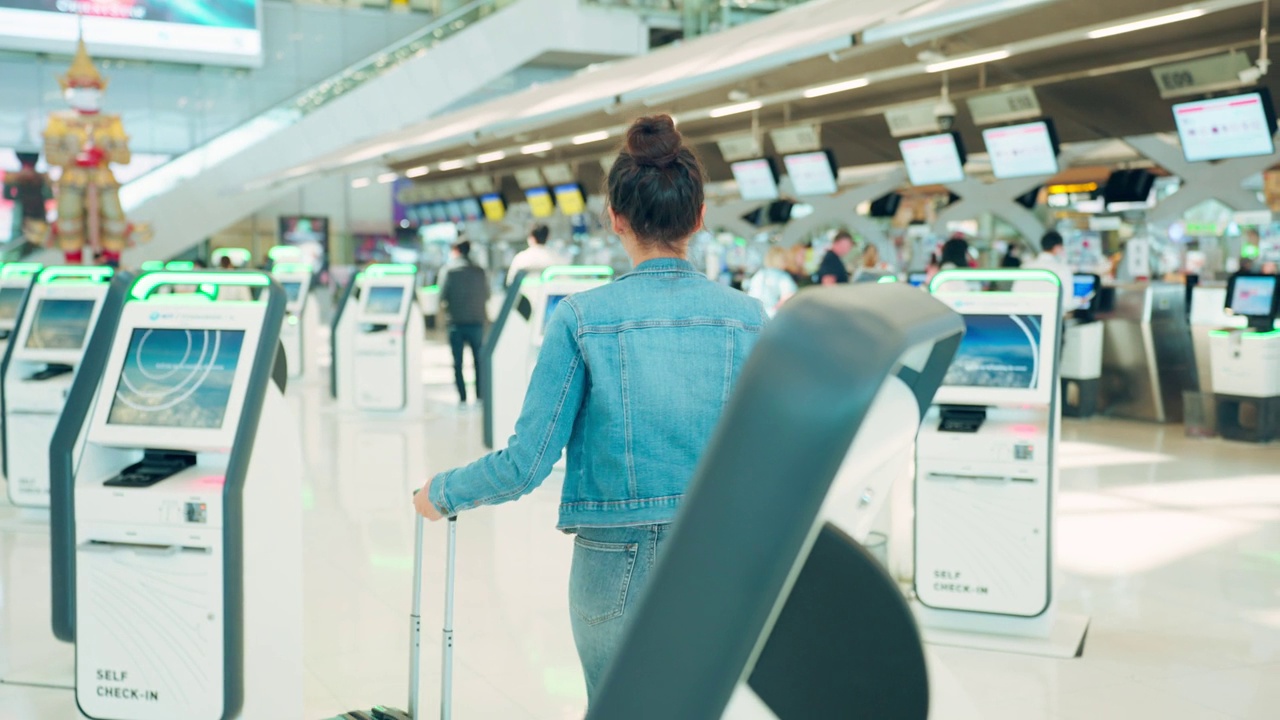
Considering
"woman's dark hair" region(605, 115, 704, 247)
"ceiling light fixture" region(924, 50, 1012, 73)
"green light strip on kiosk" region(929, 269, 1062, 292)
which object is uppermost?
"ceiling light fixture" region(924, 50, 1012, 73)

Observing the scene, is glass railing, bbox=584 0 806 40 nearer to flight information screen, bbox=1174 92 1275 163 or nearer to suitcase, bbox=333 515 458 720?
flight information screen, bbox=1174 92 1275 163

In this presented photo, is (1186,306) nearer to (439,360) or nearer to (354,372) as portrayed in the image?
(354,372)

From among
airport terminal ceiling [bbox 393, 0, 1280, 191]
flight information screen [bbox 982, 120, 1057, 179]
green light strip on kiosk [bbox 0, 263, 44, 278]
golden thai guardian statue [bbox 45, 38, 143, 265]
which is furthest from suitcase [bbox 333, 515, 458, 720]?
golden thai guardian statue [bbox 45, 38, 143, 265]

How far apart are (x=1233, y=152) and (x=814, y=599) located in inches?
360

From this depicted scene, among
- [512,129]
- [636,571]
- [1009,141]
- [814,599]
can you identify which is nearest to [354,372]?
[512,129]

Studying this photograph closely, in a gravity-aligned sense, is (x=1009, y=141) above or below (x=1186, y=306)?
above

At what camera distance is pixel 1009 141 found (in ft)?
34.0

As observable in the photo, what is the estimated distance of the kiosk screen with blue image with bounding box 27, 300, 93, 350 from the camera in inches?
236

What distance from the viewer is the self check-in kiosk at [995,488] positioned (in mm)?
4180

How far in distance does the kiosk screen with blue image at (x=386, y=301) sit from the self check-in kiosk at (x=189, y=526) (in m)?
7.45

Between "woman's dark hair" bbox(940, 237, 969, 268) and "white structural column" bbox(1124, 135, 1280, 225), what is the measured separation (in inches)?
108

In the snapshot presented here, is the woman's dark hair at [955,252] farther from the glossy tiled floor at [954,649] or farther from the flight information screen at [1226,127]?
the glossy tiled floor at [954,649]

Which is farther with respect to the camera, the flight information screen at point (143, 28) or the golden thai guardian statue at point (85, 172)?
the flight information screen at point (143, 28)

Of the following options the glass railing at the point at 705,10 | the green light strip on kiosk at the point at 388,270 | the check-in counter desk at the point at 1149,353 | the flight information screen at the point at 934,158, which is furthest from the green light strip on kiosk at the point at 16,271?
the glass railing at the point at 705,10
